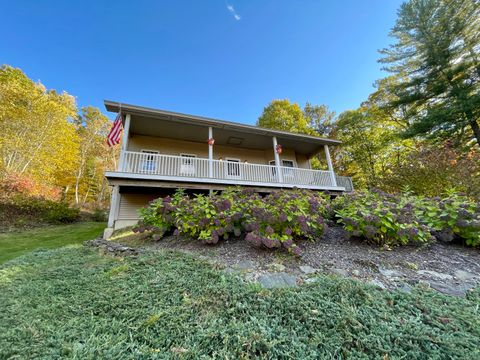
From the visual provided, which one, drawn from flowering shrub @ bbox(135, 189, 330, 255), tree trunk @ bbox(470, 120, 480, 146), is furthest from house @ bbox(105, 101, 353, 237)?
tree trunk @ bbox(470, 120, 480, 146)

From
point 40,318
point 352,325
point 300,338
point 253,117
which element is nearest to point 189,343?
point 300,338

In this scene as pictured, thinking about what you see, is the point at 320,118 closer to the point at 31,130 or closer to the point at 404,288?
the point at 404,288

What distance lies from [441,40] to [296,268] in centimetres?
1545

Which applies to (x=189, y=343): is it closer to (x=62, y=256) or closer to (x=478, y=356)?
(x=478, y=356)

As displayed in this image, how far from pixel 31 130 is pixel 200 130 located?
11516mm

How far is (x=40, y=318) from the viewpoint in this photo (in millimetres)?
1853

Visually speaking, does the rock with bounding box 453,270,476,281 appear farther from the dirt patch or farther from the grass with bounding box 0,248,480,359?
the grass with bounding box 0,248,480,359

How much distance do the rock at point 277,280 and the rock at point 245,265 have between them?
0.29 m

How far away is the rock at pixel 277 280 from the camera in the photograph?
2.30 meters

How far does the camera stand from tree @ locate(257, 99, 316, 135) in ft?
54.7

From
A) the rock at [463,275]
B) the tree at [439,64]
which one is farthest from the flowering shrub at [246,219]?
the tree at [439,64]

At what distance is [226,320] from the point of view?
69.7 inches

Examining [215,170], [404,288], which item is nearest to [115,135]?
[215,170]

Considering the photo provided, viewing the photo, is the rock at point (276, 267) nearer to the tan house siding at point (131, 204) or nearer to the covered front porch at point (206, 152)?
the covered front porch at point (206, 152)
